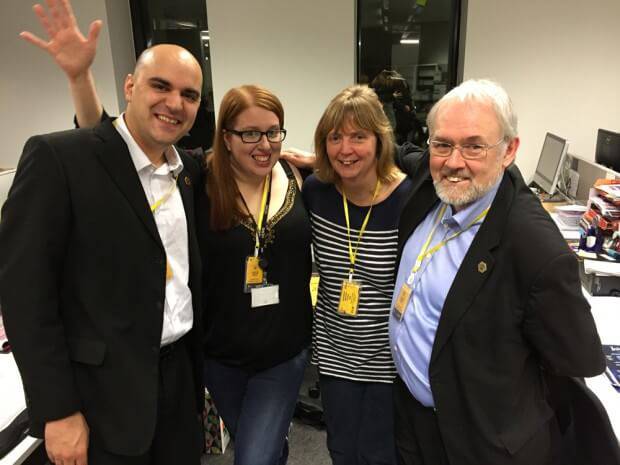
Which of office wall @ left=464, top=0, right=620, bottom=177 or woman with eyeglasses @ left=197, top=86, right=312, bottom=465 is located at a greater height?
office wall @ left=464, top=0, right=620, bottom=177

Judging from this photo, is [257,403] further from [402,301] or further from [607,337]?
[607,337]

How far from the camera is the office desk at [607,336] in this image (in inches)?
52.9

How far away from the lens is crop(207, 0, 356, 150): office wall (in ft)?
12.9

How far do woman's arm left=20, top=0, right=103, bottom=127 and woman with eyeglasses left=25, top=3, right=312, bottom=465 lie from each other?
0.41 m

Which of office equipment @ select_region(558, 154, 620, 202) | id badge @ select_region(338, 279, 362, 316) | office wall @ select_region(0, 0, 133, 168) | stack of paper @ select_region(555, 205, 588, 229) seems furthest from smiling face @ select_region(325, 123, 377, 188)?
office wall @ select_region(0, 0, 133, 168)

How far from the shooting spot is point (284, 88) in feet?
13.4

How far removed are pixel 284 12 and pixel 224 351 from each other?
11.0 ft

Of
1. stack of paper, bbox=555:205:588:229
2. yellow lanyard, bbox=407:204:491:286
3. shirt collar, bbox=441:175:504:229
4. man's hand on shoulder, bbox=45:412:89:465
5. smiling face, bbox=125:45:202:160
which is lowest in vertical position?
stack of paper, bbox=555:205:588:229

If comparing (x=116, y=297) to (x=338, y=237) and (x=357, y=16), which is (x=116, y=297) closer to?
(x=338, y=237)

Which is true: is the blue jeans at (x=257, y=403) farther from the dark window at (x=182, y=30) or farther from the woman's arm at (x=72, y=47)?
the dark window at (x=182, y=30)

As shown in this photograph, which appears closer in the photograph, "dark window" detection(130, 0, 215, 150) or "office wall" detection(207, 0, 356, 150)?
"office wall" detection(207, 0, 356, 150)

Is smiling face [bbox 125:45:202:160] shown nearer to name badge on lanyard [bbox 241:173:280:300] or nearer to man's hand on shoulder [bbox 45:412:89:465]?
name badge on lanyard [bbox 241:173:280:300]

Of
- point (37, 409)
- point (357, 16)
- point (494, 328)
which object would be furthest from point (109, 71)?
point (494, 328)

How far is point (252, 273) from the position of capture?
1513 millimetres
